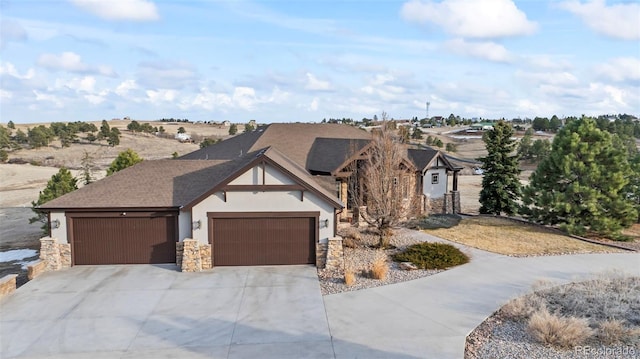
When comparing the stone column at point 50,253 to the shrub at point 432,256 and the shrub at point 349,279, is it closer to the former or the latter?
the shrub at point 349,279

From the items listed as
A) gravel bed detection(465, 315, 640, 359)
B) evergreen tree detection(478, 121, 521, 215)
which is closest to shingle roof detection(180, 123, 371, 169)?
evergreen tree detection(478, 121, 521, 215)

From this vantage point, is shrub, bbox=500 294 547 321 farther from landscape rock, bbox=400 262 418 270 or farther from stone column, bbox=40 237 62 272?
stone column, bbox=40 237 62 272

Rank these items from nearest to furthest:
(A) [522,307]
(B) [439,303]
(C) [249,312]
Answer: (A) [522,307]
(C) [249,312]
(B) [439,303]

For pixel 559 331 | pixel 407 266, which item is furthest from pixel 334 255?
pixel 559 331

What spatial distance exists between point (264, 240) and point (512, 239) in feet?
39.7

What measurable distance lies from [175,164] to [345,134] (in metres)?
14.1

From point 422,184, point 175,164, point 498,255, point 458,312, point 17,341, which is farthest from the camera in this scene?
point 422,184

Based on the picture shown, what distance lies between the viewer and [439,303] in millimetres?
12492

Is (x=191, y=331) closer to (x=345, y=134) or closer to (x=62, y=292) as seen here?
(x=62, y=292)

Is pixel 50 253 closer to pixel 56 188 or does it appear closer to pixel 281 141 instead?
pixel 56 188

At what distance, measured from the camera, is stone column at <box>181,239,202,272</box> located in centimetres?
1545

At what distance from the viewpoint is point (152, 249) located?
53.7ft

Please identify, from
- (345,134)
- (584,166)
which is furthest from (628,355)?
(345,134)

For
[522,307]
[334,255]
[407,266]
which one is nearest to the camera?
[522,307]
